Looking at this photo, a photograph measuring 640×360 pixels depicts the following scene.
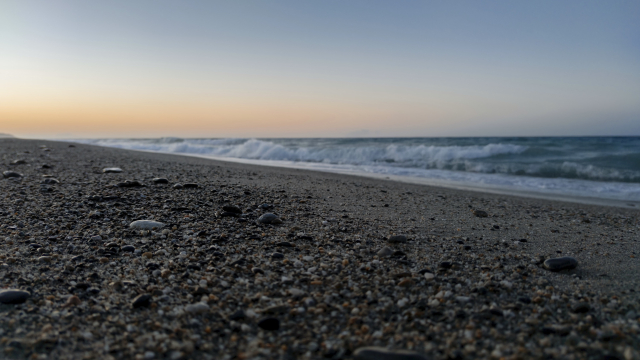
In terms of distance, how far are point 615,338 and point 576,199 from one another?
22.7 ft

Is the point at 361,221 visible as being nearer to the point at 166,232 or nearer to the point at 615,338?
the point at 166,232

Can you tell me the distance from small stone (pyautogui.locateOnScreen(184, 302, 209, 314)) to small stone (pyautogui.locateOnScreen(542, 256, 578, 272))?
2273 mm

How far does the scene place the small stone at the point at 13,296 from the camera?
1.92 meters

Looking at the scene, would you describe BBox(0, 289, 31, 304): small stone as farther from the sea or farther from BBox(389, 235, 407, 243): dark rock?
the sea

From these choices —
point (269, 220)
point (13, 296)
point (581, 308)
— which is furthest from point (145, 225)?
point (581, 308)

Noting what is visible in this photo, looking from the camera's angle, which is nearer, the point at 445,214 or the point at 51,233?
the point at 51,233

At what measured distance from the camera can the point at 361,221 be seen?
380 centimetres

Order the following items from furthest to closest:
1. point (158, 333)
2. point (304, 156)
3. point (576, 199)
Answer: point (304, 156), point (576, 199), point (158, 333)

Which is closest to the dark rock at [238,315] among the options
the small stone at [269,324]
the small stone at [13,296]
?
the small stone at [269,324]

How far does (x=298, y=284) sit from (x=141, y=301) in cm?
84

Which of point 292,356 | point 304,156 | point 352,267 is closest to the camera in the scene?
point 292,356

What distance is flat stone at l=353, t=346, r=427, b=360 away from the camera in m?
1.49

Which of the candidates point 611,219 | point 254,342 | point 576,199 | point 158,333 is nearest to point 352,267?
point 254,342

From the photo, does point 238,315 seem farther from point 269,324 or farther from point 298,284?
point 298,284
